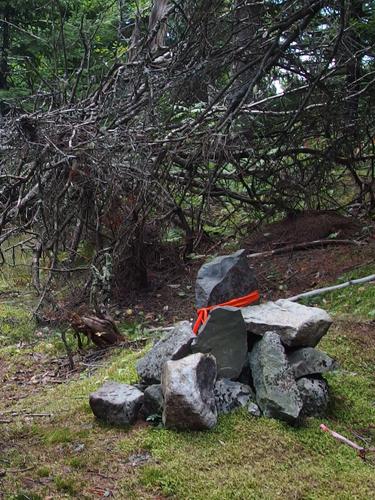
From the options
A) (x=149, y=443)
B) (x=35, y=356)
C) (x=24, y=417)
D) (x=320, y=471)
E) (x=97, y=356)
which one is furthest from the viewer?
(x=35, y=356)

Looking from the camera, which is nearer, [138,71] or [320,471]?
[320,471]

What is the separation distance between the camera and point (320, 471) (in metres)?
2.97

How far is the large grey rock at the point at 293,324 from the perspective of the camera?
3598 mm

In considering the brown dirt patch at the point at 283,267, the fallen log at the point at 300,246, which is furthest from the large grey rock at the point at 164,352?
the fallen log at the point at 300,246

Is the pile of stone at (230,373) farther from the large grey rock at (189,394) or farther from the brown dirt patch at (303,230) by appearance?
the brown dirt patch at (303,230)

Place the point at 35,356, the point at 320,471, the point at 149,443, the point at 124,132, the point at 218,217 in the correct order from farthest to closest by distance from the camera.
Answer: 1. the point at 218,217
2. the point at 35,356
3. the point at 124,132
4. the point at 149,443
5. the point at 320,471

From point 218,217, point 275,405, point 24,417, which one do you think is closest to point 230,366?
point 275,405

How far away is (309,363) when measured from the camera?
11.7 feet

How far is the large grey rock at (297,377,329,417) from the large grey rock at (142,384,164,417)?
0.82 meters

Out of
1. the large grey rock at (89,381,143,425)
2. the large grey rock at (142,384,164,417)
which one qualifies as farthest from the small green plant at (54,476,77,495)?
the large grey rock at (142,384,164,417)

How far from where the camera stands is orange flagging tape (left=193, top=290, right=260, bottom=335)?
12.5 feet

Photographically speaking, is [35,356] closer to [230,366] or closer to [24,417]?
[24,417]

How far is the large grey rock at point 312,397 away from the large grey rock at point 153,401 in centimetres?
82

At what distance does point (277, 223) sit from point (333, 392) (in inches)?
205
